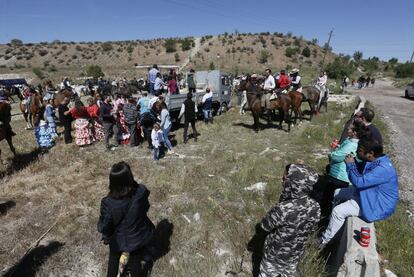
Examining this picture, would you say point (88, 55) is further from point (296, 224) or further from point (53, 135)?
point (296, 224)

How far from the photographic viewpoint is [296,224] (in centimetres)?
296


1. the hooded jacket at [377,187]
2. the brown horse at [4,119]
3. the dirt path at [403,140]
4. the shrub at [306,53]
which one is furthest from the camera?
the shrub at [306,53]

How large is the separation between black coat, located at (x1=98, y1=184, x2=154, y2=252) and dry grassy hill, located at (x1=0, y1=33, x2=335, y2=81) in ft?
147

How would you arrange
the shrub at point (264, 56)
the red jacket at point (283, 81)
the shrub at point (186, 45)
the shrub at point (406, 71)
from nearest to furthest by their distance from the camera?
the red jacket at point (283, 81)
the shrub at point (406, 71)
the shrub at point (264, 56)
the shrub at point (186, 45)

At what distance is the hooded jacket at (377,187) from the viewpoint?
3330mm

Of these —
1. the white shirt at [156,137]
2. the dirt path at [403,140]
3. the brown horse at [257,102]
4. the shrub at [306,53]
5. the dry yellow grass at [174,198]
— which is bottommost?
the dry yellow grass at [174,198]

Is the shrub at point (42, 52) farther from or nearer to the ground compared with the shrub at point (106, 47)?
nearer to the ground

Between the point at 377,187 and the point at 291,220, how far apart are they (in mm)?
1332

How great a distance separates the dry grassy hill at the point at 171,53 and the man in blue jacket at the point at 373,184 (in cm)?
4428

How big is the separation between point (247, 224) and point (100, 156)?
17.6 feet

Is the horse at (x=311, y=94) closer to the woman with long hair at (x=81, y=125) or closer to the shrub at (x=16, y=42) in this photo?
the woman with long hair at (x=81, y=125)

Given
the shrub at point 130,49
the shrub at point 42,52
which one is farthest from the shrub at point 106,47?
the shrub at point 42,52

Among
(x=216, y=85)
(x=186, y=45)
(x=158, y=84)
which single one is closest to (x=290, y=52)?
(x=186, y=45)

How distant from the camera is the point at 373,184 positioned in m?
3.35
